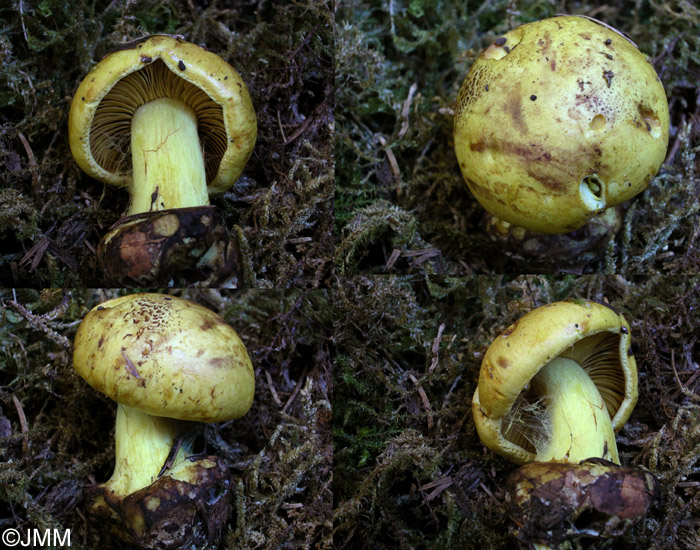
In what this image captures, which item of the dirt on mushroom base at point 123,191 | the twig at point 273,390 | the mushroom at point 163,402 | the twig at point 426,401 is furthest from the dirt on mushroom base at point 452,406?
the mushroom at point 163,402

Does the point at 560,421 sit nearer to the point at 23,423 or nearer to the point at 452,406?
the point at 452,406

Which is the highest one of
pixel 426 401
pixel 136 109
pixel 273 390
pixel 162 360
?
pixel 136 109

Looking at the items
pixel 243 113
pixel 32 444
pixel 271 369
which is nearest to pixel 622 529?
pixel 271 369

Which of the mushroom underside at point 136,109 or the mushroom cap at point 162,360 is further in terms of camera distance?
the mushroom underside at point 136,109

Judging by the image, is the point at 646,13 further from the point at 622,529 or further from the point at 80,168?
the point at 80,168

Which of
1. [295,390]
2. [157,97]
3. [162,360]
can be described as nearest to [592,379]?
[295,390]

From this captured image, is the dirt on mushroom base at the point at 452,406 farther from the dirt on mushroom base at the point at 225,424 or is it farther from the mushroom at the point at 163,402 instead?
the mushroom at the point at 163,402
